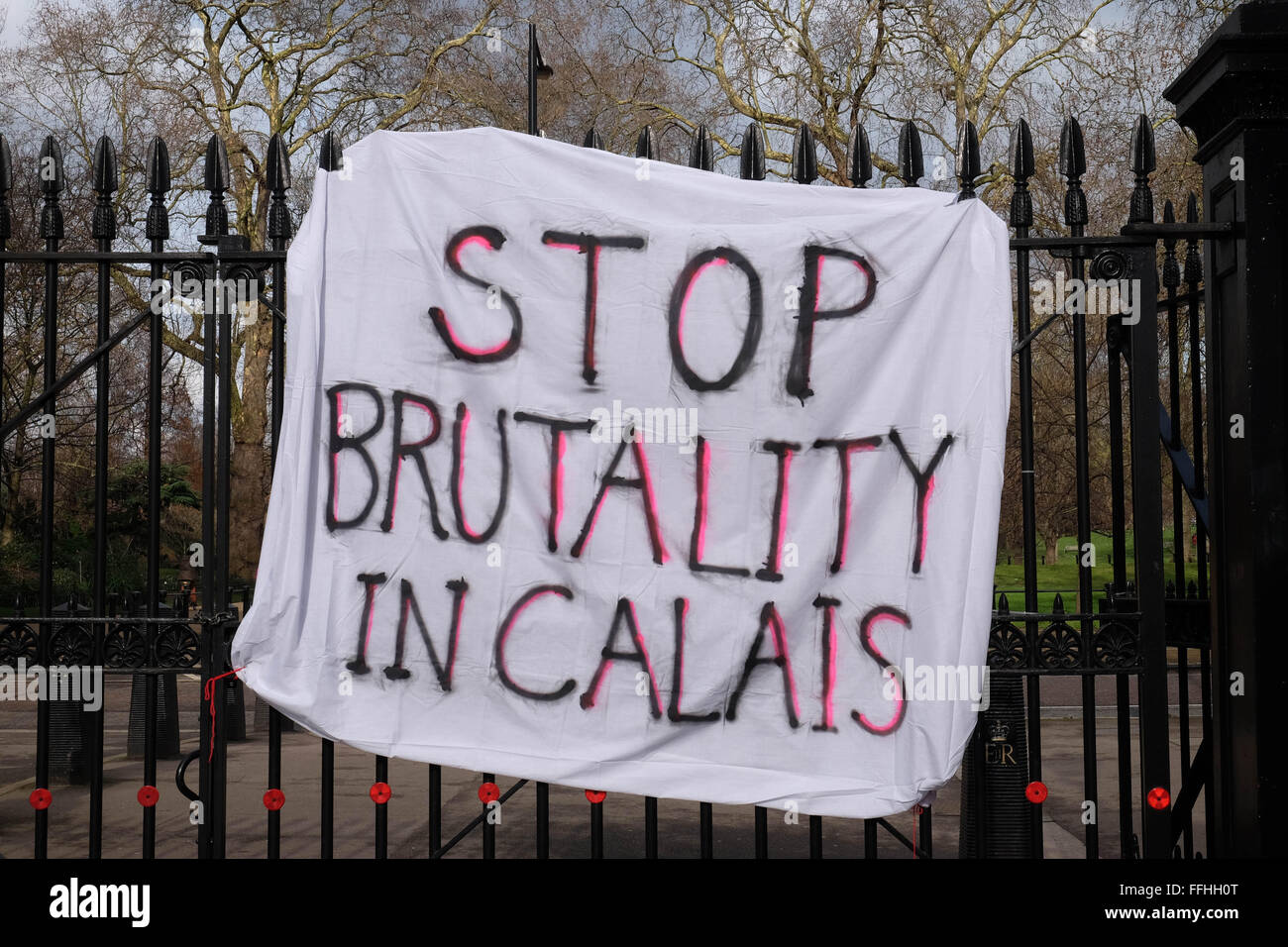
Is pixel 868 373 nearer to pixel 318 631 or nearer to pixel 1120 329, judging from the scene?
pixel 1120 329

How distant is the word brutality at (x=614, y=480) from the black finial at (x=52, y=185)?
1.09 m

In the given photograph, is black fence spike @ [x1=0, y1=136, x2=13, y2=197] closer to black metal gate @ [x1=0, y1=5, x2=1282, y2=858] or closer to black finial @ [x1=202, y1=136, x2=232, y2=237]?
black metal gate @ [x1=0, y1=5, x2=1282, y2=858]

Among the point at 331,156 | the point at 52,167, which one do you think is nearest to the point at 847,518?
the point at 331,156

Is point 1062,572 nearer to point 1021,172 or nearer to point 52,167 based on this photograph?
point 1021,172

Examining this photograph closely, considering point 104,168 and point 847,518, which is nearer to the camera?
point 847,518

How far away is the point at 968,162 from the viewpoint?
357 cm

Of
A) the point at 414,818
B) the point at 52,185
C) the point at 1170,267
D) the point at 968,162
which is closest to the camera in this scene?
the point at 968,162

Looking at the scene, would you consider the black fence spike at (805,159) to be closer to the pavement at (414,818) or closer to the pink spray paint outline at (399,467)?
the pink spray paint outline at (399,467)

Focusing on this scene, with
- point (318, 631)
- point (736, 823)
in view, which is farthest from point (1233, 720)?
point (736, 823)

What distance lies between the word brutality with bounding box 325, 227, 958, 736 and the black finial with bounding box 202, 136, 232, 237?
69 centimetres

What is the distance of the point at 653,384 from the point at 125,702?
11562 millimetres

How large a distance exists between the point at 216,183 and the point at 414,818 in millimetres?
4533

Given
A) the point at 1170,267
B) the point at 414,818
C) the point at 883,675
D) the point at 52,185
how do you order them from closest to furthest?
1. the point at 883,675
2. the point at 52,185
3. the point at 1170,267
4. the point at 414,818

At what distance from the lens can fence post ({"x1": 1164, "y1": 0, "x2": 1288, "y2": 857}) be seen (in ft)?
11.2
